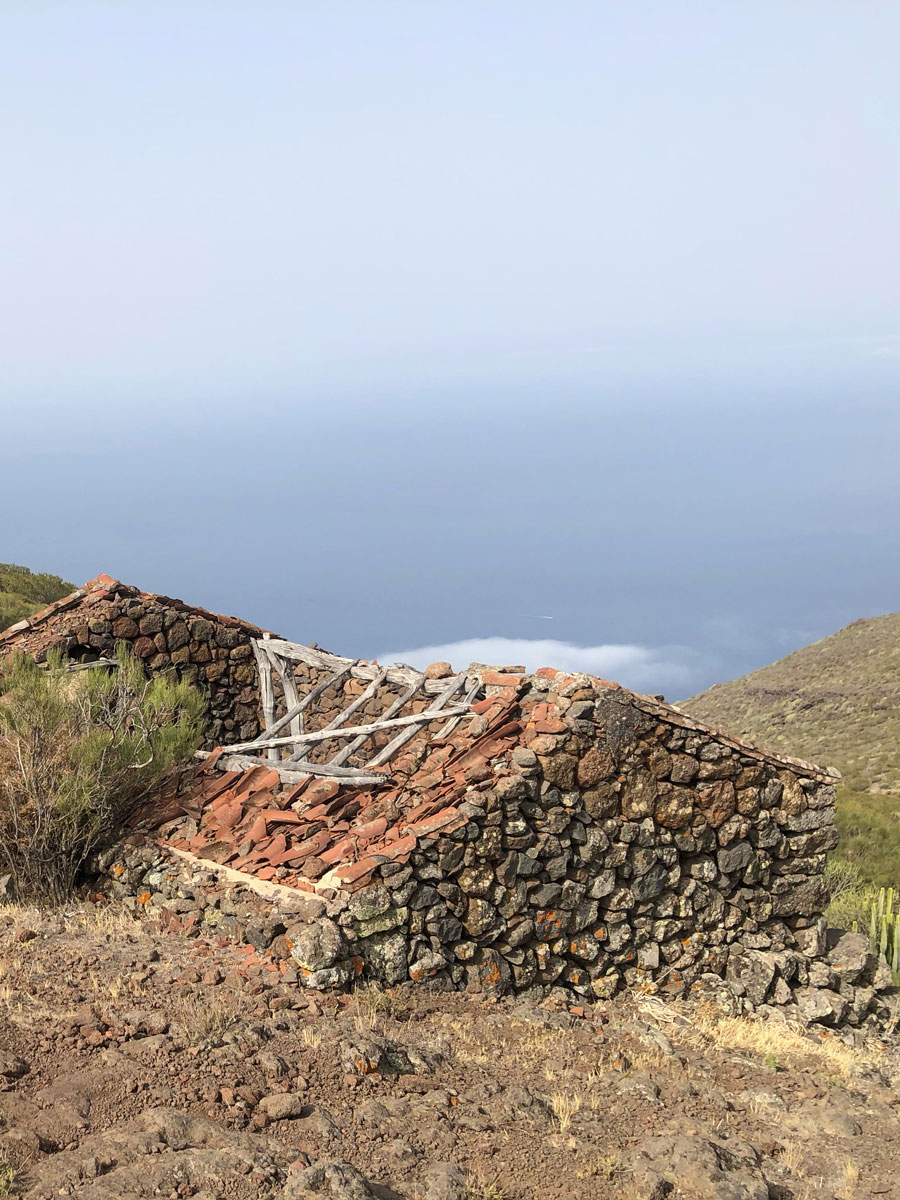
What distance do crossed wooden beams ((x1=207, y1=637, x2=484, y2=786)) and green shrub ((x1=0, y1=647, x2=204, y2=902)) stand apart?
45.9 inches

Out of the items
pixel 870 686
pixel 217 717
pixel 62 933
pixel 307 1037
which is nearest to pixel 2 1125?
pixel 307 1037

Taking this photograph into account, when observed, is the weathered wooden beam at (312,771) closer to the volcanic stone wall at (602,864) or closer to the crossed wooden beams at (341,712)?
the crossed wooden beams at (341,712)

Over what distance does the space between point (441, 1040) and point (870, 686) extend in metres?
45.6

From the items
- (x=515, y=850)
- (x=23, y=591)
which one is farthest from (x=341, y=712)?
(x=23, y=591)

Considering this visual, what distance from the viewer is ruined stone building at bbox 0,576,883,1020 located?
874cm

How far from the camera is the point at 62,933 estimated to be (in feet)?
29.8

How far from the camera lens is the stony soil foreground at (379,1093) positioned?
→ 5.55 m

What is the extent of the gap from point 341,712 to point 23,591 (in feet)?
71.5

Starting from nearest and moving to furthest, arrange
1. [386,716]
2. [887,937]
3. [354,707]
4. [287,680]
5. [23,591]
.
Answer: [386,716]
[354,707]
[887,937]
[287,680]
[23,591]

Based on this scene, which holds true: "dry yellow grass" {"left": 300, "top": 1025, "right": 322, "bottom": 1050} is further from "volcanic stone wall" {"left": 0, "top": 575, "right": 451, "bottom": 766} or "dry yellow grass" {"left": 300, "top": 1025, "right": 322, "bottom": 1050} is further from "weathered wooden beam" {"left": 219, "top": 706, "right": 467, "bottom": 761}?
"volcanic stone wall" {"left": 0, "top": 575, "right": 451, "bottom": 766}

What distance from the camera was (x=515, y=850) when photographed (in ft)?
30.2

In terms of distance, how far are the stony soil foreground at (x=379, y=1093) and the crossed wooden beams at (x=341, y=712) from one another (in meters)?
2.52

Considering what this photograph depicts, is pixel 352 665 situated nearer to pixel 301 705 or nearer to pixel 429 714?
pixel 301 705

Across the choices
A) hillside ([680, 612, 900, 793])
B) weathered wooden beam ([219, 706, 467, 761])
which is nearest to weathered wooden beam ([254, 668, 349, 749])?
weathered wooden beam ([219, 706, 467, 761])
